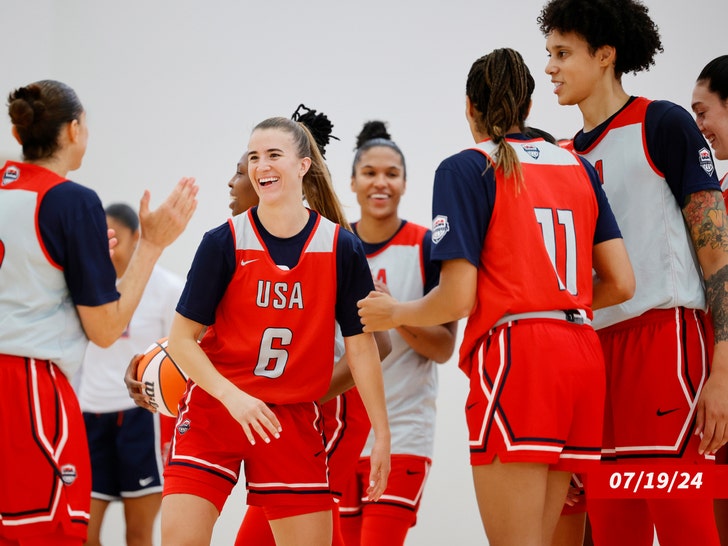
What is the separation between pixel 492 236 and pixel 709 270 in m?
0.82

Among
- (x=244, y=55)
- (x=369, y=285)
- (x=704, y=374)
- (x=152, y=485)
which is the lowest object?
(x=152, y=485)

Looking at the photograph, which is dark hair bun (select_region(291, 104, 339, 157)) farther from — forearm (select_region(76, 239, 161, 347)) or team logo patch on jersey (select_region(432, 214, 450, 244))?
team logo patch on jersey (select_region(432, 214, 450, 244))

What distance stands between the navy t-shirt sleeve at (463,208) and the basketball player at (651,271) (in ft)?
2.16

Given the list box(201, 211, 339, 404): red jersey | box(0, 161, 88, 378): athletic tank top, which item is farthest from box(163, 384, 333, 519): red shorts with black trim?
box(0, 161, 88, 378): athletic tank top

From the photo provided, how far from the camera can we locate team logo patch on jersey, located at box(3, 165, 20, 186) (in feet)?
10.7

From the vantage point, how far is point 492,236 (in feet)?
9.11

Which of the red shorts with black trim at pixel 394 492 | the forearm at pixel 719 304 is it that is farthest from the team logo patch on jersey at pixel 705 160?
the red shorts with black trim at pixel 394 492

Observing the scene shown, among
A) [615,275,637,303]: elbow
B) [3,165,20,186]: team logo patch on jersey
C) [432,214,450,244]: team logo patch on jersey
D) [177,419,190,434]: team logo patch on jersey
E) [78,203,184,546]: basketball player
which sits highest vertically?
[3,165,20,186]: team logo patch on jersey

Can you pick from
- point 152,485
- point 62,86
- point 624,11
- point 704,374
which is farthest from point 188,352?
point 152,485

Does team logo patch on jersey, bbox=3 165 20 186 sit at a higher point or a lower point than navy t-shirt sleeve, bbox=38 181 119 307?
higher

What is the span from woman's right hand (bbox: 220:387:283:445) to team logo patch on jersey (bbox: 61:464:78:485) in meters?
0.75

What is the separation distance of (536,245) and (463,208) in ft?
0.84

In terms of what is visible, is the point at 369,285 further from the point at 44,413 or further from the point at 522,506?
the point at 44,413

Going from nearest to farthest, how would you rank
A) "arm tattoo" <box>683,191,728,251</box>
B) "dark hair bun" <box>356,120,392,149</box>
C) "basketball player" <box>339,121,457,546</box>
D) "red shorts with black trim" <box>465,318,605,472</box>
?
"red shorts with black trim" <box>465,318,605,472</box> < "arm tattoo" <box>683,191,728,251</box> < "basketball player" <box>339,121,457,546</box> < "dark hair bun" <box>356,120,392,149</box>
